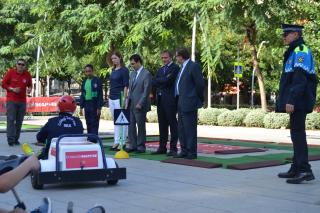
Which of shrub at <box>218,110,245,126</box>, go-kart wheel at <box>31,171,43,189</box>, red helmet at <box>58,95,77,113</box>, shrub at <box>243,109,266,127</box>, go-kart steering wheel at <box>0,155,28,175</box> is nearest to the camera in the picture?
go-kart steering wheel at <box>0,155,28,175</box>

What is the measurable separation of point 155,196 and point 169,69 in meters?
4.28

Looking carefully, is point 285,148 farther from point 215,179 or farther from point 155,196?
point 155,196

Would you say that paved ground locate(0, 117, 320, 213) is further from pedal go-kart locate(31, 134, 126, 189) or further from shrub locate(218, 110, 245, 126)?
shrub locate(218, 110, 245, 126)

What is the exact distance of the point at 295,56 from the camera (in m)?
7.85

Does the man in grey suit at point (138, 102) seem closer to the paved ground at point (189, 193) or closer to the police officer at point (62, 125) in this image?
the paved ground at point (189, 193)

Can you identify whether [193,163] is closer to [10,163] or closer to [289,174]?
[289,174]

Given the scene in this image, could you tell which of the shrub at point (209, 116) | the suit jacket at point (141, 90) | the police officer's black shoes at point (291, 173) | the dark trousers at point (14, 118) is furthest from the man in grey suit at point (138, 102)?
the shrub at point (209, 116)

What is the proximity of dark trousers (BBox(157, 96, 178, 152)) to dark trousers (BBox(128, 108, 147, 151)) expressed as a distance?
38 cm

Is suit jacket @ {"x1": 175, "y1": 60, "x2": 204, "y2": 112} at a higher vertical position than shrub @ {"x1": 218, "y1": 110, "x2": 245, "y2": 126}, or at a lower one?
higher

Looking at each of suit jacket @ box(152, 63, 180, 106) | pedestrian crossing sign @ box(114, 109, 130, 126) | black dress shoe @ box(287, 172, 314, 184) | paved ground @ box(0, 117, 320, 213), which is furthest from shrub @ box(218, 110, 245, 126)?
black dress shoe @ box(287, 172, 314, 184)

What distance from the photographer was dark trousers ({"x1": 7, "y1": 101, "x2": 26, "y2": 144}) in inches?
531

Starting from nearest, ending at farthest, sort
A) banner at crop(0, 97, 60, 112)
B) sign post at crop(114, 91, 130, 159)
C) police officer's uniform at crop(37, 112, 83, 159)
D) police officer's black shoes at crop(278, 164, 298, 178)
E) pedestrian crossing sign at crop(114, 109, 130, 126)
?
police officer's uniform at crop(37, 112, 83, 159)
police officer's black shoes at crop(278, 164, 298, 178)
sign post at crop(114, 91, 130, 159)
pedestrian crossing sign at crop(114, 109, 130, 126)
banner at crop(0, 97, 60, 112)

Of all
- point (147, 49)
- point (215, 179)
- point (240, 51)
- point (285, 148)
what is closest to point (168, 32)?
point (147, 49)

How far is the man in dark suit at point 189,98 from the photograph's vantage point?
10.1 meters
